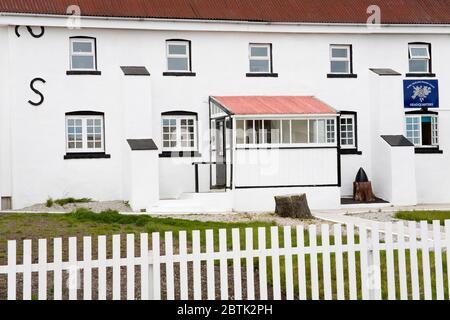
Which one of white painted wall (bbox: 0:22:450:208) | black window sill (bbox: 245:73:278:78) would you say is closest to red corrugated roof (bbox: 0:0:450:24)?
white painted wall (bbox: 0:22:450:208)

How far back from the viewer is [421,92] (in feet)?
81.0

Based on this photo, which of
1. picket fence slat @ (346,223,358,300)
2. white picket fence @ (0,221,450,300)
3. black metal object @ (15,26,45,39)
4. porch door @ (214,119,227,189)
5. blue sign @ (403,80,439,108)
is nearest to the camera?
white picket fence @ (0,221,450,300)

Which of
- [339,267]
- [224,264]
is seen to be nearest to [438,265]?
[339,267]

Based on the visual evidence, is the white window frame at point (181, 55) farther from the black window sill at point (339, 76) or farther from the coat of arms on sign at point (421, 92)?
the coat of arms on sign at point (421, 92)

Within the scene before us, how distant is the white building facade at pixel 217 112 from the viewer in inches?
830

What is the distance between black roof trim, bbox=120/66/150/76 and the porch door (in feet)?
9.81

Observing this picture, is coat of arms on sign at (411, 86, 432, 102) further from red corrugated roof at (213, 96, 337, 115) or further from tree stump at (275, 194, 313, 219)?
tree stump at (275, 194, 313, 219)

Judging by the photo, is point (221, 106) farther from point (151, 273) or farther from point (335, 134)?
point (151, 273)

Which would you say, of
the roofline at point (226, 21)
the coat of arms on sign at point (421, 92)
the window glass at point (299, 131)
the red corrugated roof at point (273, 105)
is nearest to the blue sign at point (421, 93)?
the coat of arms on sign at point (421, 92)

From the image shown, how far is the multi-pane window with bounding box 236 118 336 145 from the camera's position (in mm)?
21062

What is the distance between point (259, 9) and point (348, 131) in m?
5.60

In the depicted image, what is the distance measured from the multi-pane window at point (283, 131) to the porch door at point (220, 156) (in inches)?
42.8

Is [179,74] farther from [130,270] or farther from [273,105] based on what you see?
[130,270]
